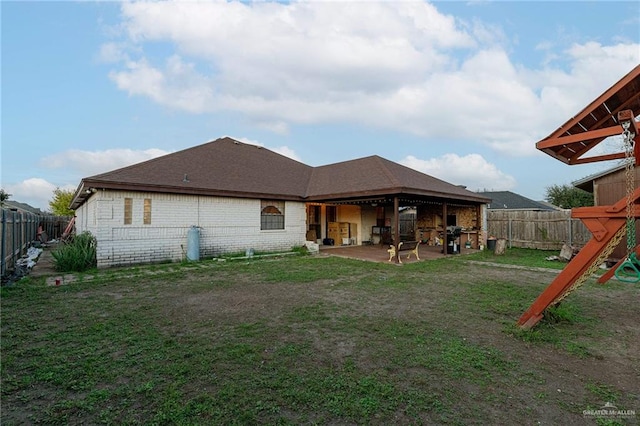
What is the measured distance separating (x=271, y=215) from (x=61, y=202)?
106 ft

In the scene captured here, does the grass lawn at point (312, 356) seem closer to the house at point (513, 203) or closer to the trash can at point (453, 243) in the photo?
the trash can at point (453, 243)

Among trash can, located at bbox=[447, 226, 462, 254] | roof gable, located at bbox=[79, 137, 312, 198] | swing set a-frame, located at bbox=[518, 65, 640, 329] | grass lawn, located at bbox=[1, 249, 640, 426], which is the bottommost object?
grass lawn, located at bbox=[1, 249, 640, 426]

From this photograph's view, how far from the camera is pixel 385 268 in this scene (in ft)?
30.3

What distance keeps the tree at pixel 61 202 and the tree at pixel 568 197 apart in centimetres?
4928

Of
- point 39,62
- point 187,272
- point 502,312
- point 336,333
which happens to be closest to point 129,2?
point 39,62

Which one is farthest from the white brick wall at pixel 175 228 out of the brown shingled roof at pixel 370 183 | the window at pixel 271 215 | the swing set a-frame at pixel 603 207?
the swing set a-frame at pixel 603 207

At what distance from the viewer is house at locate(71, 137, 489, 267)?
958cm

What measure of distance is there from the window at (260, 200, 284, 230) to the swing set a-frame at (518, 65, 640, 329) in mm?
10172

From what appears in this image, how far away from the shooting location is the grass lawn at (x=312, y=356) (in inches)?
93.1

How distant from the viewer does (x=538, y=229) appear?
13.9 meters

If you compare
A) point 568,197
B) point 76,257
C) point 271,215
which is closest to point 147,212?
point 76,257

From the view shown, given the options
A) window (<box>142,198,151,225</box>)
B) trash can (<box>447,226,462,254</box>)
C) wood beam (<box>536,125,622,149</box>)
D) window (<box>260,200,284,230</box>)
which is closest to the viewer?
wood beam (<box>536,125,622,149</box>)

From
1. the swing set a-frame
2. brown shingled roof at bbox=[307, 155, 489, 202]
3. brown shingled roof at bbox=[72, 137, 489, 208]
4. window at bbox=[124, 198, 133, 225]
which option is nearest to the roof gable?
brown shingled roof at bbox=[72, 137, 489, 208]

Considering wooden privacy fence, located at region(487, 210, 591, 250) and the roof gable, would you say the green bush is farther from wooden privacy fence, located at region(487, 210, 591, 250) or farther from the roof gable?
wooden privacy fence, located at region(487, 210, 591, 250)
